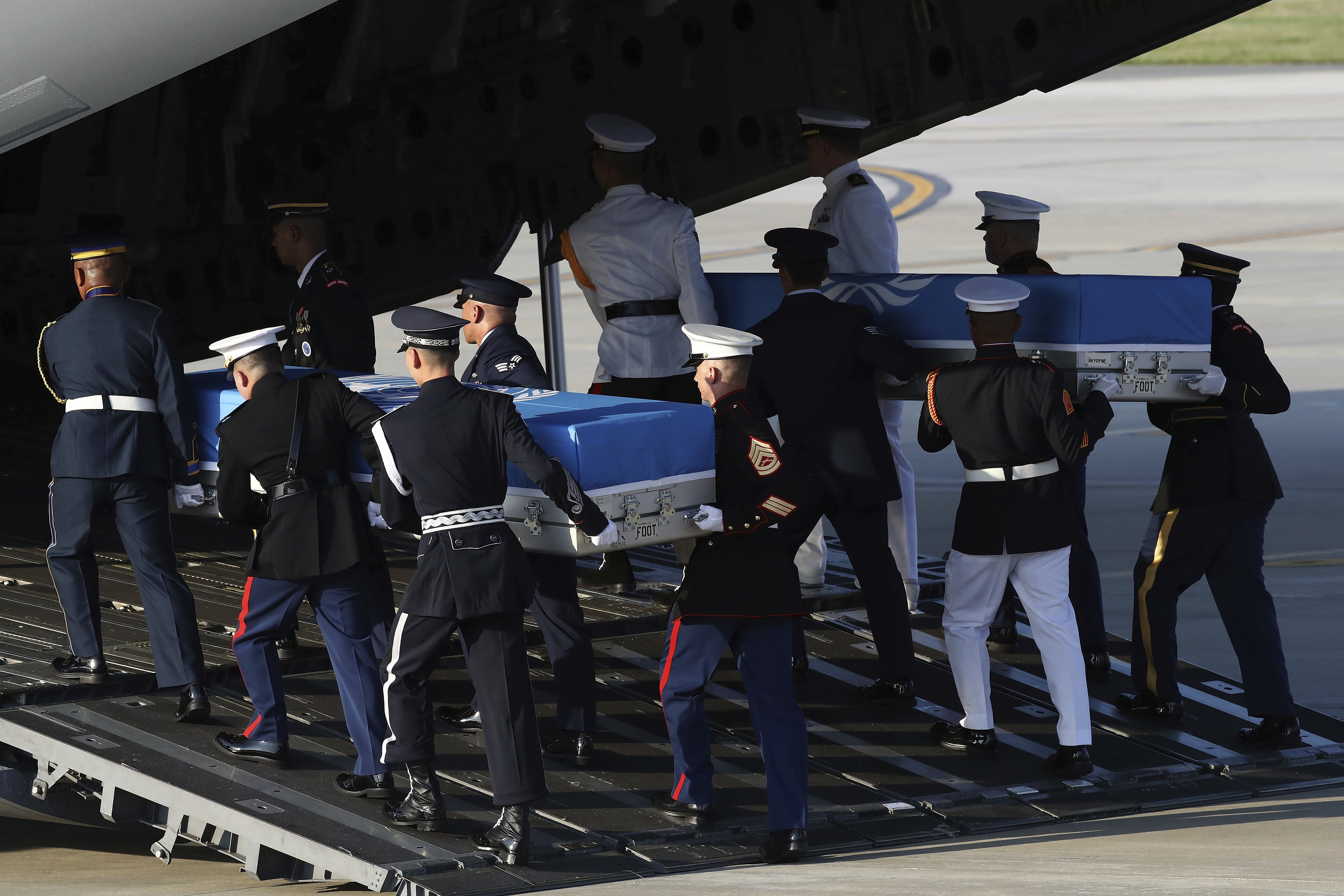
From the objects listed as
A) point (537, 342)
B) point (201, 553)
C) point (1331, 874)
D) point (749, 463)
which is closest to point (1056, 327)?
point (749, 463)

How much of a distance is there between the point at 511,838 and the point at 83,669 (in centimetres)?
227

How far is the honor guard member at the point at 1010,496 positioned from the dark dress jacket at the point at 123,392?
8.78 feet

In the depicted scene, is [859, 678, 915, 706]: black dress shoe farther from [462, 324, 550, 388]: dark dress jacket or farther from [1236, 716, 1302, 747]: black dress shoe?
[462, 324, 550, 388]: dark dress jacket

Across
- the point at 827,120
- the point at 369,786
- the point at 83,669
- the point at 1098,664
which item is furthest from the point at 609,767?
the point at 827,120

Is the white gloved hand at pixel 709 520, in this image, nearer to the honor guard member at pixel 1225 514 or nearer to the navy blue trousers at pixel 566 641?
the navy blue trousers at pixel 566 641

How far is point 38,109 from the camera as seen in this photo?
22.3 ft

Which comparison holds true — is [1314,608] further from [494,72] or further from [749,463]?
[494,72]

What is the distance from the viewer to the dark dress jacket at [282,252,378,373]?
23.4 ft

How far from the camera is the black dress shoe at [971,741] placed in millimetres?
6523

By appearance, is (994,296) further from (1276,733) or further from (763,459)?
(1276,733)

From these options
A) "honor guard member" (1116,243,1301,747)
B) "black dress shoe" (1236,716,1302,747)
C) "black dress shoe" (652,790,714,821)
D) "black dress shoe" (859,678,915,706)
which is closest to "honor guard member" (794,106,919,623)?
"black dress shoe" (859,678,915,706)

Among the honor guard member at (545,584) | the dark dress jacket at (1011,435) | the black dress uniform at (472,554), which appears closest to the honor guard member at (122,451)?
the honor guard member at (545,584)

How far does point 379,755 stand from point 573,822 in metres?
0.66

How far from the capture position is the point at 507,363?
639cm
